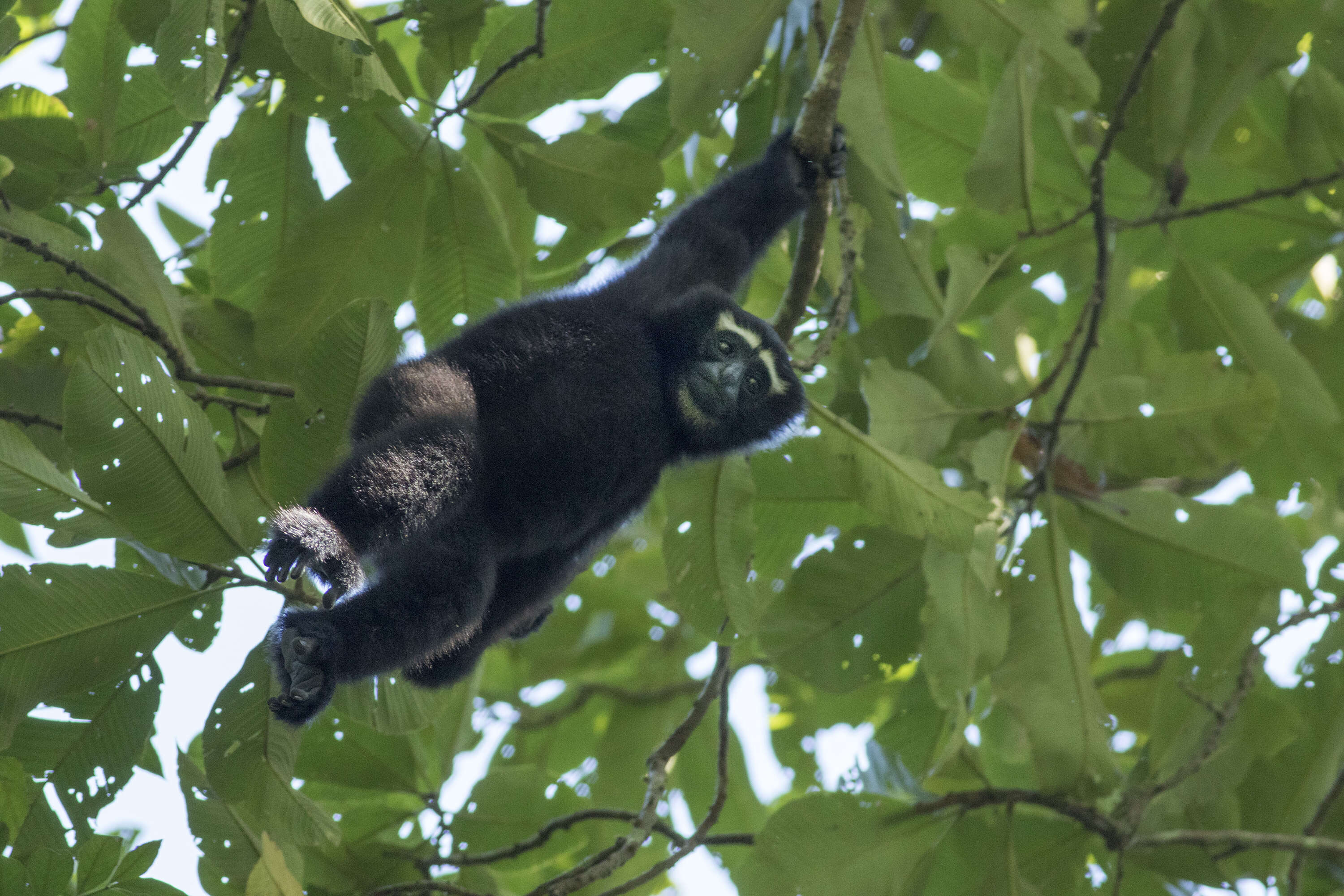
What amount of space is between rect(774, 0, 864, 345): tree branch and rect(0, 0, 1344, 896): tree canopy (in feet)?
0.04

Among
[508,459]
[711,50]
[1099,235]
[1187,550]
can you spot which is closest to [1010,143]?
[1099,235]

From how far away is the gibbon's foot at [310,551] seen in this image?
2.37 m

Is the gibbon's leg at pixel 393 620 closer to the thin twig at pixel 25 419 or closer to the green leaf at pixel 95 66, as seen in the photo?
the thin twig at pixel 25 419

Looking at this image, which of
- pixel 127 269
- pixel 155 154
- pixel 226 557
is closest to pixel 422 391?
pixel 226 557

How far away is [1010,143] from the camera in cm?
394

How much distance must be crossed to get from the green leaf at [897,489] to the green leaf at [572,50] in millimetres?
1279

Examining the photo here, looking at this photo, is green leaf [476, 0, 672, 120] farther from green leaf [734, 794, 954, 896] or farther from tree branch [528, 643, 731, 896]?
green leaf [734, 794, 954, 896]

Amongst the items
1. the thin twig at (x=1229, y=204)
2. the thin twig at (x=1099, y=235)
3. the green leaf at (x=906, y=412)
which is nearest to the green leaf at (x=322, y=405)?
the green leaf at (x=906, y=412)

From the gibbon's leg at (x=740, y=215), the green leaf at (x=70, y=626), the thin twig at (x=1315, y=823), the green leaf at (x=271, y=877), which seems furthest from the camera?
the thin twig at (x=1315, y=823)

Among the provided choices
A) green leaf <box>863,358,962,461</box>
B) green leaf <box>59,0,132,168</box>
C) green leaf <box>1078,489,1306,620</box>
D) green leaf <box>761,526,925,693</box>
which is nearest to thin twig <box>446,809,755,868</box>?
green leaf <box>761,526,925,693</box>

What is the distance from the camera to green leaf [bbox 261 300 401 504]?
2795 mm

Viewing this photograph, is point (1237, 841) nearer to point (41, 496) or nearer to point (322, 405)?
point (322, 405)

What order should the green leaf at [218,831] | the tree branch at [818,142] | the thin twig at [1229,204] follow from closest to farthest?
the green leaf at [218,831]
the tree branch at [818,142]
the thin twig at [1229,204]

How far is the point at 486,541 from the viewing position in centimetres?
277
